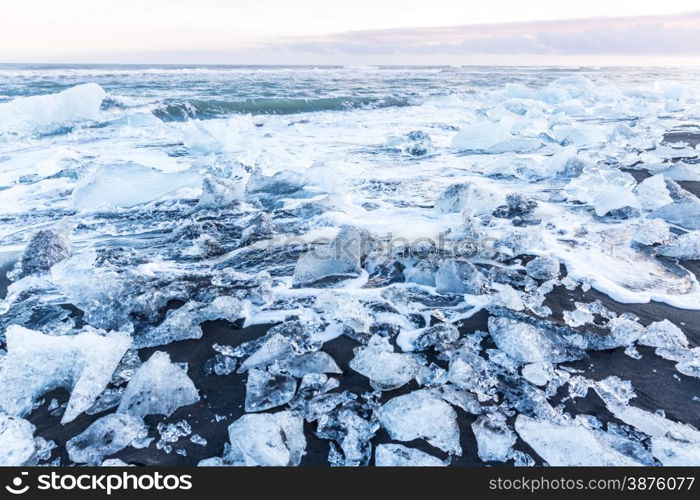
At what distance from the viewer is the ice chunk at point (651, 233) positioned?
139 inches

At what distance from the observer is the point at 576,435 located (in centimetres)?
171

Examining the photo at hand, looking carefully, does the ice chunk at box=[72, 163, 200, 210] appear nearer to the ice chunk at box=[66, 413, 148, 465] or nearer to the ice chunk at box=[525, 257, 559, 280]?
the ice chunk at box=[66, 413, 148, 465]

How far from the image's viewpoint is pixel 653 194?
14.5 ft

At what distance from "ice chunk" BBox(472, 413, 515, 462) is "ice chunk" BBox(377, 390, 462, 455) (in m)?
0.09

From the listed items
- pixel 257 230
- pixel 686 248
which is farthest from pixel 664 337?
pixel 257 230

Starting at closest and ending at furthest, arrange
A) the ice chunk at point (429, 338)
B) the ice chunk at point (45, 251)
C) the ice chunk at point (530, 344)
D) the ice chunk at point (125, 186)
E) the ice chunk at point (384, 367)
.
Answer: the ice chunk at point (384, 367)
the ice chunk at point (530, 344)
the ice chunk at point (429, 338)
the ice chunk at point (45, 251)
the ice chunk at point (125, 186)

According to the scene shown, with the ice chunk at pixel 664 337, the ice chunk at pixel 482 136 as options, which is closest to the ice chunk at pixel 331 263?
the ice chunk at pixel 664 337

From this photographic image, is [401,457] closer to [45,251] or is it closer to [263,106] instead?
[45,251]

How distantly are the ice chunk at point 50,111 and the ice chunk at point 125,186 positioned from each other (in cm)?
608

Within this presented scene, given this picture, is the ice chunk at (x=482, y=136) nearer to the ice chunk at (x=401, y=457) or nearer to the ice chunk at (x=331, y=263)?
the ice chunk at (x=331, y=263)

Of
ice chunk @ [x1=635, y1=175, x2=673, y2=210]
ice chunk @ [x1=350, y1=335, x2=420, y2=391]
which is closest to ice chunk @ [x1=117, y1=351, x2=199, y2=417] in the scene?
ice chunk @ [x1=350, y1=335, x2=420, y2=391]

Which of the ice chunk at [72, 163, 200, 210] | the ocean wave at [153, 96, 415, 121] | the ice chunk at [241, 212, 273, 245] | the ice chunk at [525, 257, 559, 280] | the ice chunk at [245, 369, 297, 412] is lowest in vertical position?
the ice chunk at [245, 369, 297, 412]

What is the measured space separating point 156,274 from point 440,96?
17.8 m

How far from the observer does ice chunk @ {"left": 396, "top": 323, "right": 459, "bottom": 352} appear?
229 centimetres
